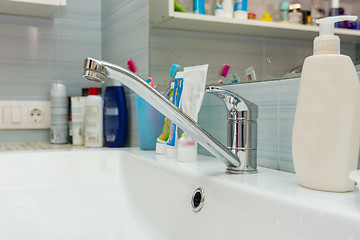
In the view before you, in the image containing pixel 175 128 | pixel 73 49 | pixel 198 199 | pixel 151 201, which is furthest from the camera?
pixel 73 49

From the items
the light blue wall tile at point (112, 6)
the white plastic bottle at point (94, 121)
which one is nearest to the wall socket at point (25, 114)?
the white plastic bottle at point (94, 121)

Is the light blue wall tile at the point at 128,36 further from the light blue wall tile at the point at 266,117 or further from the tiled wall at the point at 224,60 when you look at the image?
the light blue wall tile at the point at 266,117

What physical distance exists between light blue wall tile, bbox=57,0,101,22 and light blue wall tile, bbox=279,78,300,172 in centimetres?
98

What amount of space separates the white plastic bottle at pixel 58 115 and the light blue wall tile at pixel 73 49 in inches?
3.9

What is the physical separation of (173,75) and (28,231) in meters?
0.44

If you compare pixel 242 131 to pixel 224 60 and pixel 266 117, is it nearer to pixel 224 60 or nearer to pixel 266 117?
pixel 266 117

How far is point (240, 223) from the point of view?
1.72 ft

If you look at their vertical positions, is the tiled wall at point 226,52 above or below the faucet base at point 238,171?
above

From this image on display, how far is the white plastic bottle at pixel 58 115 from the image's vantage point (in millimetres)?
1331

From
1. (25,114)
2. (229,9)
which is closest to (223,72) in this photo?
(229,9)

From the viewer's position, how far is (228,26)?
2.76 ft

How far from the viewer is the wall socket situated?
1349 mm

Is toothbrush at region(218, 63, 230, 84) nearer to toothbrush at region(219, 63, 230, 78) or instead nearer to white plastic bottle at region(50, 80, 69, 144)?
toothbrush at region(219, 63, 230, 78)

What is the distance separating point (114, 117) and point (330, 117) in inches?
30.9
